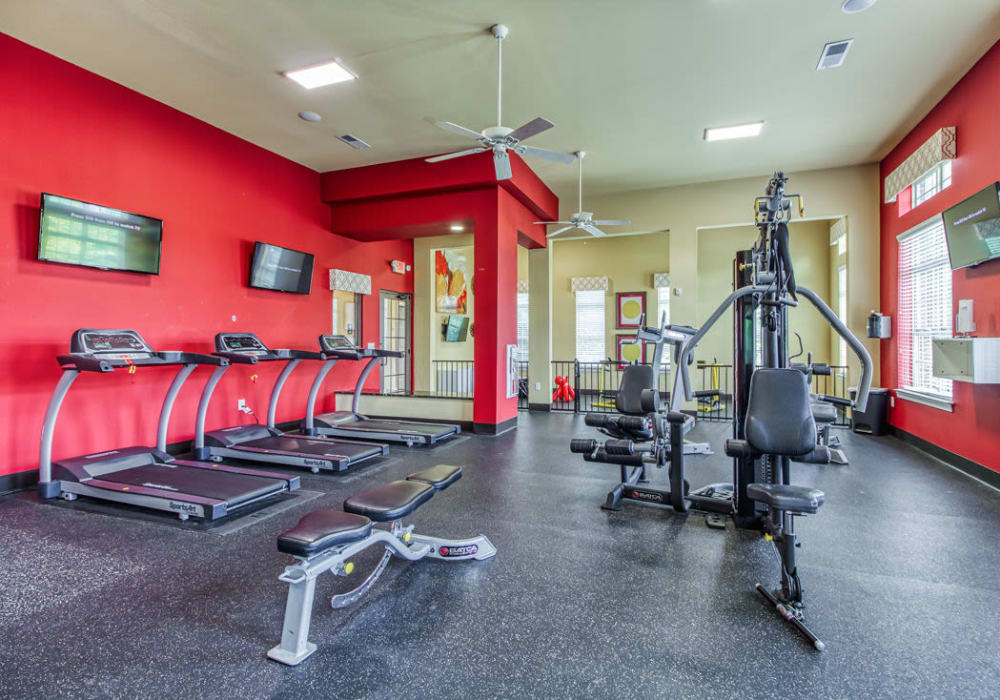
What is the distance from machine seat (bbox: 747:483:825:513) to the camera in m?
2.06

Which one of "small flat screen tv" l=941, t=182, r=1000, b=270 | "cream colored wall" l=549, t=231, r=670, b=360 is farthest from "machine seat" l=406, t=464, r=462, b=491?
"cream colored wall" l=549, t=231, r=670, b=360

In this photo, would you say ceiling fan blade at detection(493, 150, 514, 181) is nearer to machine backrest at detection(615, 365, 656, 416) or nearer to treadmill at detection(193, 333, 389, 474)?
machine backrest at detection(615, 365, 656, 416)

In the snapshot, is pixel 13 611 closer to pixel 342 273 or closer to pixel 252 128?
pixel 252 128

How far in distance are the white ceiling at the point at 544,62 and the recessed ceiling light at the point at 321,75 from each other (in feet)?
0.32

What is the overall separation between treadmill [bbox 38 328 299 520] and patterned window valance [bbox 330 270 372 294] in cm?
312

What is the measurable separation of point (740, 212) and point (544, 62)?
450 centimetres

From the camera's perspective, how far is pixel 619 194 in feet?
26.0

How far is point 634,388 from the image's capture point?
4297mm

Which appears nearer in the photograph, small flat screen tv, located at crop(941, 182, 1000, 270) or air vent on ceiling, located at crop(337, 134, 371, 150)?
small flat screen tv, located at crop(941, 182, 1000, 270)

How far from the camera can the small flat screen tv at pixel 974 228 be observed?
388cm

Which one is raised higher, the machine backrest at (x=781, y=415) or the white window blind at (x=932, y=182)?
the white window blind at (x=932, y=182)

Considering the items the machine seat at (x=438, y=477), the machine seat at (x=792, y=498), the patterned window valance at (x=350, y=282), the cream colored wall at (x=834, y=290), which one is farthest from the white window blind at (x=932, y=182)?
the patterned window valance at (x=350, y=282)

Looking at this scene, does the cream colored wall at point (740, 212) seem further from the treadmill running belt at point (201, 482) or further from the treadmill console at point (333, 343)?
the treadmill running belt at point (201, 482)

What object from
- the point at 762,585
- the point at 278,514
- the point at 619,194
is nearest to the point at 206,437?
the point at 278,514
